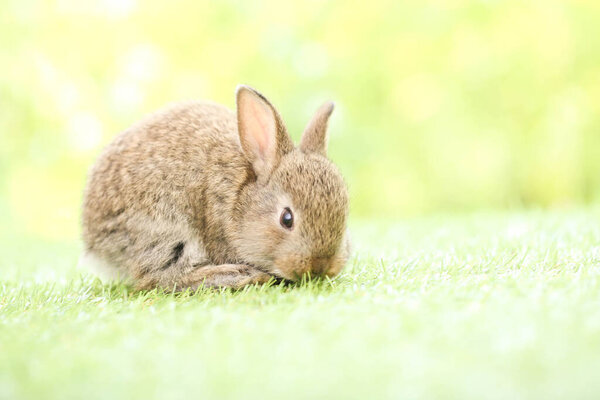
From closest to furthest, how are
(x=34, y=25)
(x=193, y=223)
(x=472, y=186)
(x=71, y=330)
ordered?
(x=71, y=330) < (x=193, y=223) < (x=34, y=25) < (x=472, y=186)

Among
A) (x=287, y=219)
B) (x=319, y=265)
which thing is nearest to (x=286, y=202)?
(x=287, y=219)

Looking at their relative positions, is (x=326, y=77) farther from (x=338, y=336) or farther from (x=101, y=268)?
(x=338, y=336)

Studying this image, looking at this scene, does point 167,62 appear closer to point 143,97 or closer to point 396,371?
point 143,97

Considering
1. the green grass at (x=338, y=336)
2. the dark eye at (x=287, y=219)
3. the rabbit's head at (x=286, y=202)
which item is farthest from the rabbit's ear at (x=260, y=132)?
the green grass at (x=338, y=336)

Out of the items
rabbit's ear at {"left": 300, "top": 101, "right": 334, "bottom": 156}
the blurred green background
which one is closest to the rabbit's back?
rabbit's ear at {"left": 300, "top": 101, "right": 334, "bottom": 156}

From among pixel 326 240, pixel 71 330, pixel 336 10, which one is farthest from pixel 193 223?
pixel 336 10

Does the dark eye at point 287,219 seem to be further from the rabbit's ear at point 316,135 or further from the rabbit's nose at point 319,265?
the rabbit's ear at point 316,135

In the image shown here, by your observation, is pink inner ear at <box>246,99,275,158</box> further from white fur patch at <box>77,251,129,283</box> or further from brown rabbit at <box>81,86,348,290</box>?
white fur patch at <box>77,251,129,283</box>
